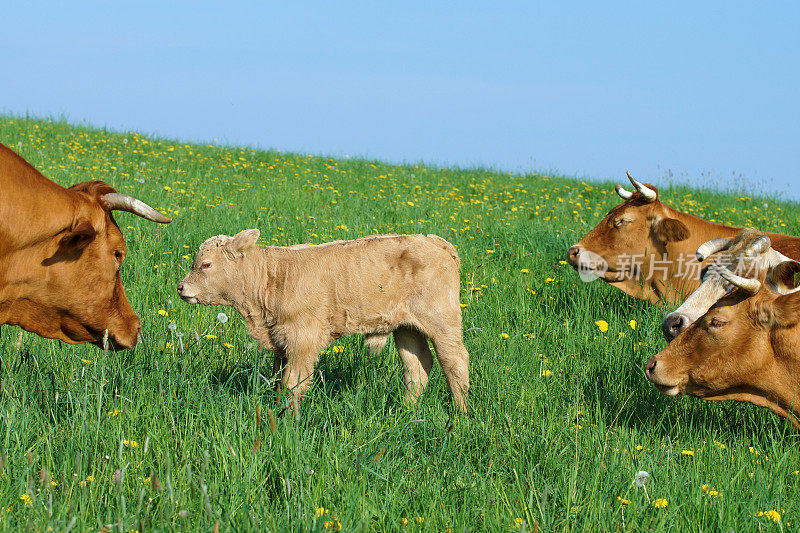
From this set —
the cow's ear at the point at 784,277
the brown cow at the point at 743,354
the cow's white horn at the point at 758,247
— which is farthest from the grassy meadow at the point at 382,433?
the cow's white horn at the point at 758,247

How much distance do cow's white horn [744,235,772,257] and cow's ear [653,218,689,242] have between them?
8.73ft

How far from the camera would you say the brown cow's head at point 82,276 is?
3885mm

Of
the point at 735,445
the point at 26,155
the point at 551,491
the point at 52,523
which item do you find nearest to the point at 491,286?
the point at 735,445

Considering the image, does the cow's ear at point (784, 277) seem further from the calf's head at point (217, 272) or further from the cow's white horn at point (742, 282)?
the calf's head at point (217, 272)

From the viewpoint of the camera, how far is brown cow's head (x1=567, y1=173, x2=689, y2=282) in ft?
25.8

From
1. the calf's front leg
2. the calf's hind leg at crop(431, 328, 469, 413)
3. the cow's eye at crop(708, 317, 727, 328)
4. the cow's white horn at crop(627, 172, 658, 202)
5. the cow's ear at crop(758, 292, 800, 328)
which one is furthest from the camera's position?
the cow's white horn at crop(627, 172, 658, 202)

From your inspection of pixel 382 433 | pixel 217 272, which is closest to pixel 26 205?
pixel 217 272

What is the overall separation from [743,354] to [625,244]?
3759 mm

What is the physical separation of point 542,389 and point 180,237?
517cm

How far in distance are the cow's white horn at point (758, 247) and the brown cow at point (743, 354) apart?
577mm

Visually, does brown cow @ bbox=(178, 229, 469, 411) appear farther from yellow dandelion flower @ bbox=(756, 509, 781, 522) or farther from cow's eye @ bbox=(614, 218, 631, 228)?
cow's eye @ bbox=(614, 218, 631, 228)

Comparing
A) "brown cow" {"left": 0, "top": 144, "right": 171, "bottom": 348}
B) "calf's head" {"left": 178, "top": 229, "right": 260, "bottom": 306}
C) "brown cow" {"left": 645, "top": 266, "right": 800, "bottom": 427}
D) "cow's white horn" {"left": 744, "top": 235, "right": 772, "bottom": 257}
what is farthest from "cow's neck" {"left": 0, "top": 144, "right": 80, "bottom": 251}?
→ "cow's white horn" {"left": 744, "top": 235, "right": 772, "bottom": 257}

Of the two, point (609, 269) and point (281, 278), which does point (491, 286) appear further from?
point (281, 278)

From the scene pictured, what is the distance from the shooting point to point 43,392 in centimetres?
443
